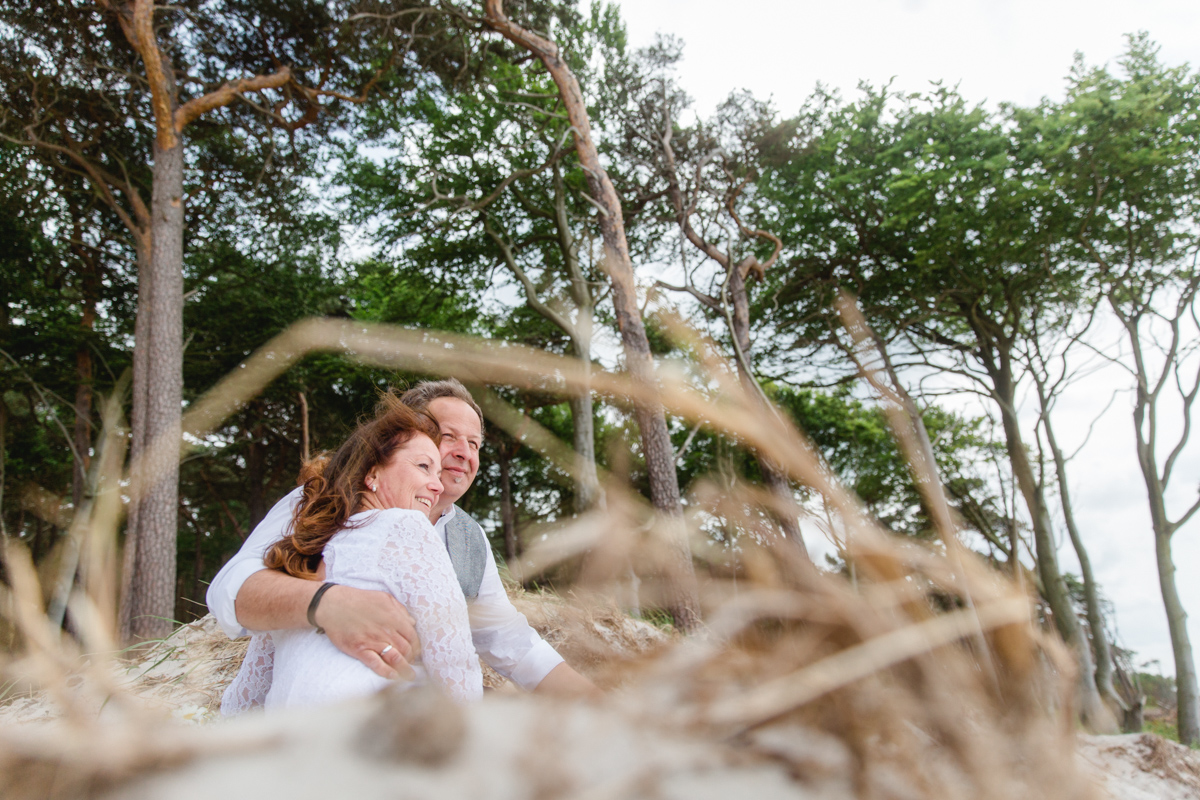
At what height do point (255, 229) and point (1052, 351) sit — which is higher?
point (255, 229)

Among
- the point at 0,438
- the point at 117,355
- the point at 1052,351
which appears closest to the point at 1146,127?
the point at 1052,351

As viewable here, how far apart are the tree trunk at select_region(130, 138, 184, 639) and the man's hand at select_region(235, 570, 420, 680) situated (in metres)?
7.19

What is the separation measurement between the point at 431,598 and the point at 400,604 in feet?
0.24

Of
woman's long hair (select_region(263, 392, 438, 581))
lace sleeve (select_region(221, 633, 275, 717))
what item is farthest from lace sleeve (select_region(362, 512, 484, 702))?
lace sleeve (select_region(221, 633, 275, 717))

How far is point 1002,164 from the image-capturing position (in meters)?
8.78

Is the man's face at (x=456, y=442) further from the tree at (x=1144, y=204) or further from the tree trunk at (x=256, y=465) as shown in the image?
the tree trunk at (x=256, y=465)

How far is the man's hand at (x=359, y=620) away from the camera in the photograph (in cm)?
139

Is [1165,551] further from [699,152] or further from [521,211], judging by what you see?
[521,211]

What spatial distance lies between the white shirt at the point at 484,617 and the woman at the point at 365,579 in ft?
0.29

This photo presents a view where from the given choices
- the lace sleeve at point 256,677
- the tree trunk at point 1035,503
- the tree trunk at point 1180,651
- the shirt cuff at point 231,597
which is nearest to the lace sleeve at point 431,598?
the shirt cuff at point 231,597

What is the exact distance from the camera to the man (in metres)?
1.40

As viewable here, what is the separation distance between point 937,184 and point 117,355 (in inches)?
574

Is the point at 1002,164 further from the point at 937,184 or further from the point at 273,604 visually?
the point at 273,604

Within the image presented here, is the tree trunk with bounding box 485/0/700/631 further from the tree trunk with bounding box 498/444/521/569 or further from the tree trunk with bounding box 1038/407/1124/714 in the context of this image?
the tree trunk with bounding box 498/444/521/569
